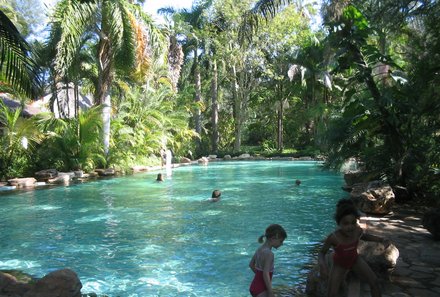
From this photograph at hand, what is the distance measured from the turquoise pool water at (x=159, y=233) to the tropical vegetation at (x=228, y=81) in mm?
2519

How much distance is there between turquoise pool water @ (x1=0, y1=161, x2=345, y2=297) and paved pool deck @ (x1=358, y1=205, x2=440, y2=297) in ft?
3.91

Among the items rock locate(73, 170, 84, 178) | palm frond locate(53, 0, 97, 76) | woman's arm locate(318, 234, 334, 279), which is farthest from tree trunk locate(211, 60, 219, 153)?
woman's arm locate(318, 234, 334, 279)

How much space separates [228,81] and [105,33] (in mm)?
19307

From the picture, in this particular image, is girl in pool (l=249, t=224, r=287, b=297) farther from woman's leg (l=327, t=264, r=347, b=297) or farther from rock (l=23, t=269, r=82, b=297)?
rock (l=23, t=269, r=82, b=297)

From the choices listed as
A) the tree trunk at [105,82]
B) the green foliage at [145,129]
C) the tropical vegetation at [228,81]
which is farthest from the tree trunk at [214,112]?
the tree trunk at [105,82]

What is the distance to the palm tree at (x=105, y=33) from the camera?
54.1ft

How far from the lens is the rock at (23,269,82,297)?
4195mm

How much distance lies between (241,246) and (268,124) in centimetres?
3251

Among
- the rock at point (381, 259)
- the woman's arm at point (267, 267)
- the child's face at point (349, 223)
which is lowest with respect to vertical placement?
the rock at point (381, 259)

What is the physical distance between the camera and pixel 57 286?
427 cm

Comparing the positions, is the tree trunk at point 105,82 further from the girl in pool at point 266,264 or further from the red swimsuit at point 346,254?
the red swimsuit at point 346,254

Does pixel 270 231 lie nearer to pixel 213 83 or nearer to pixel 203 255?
pixel 203 255

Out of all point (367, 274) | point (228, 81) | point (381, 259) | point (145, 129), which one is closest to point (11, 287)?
point (367, 274)

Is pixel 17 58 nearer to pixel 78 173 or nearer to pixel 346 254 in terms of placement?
pixel 346 254
